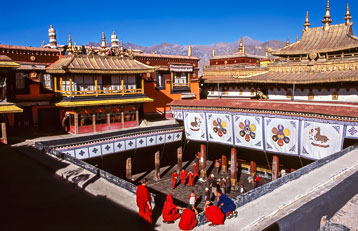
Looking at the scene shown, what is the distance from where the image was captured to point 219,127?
20.7 meters

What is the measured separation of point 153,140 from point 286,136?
10276 mm

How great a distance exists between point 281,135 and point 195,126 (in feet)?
24.3

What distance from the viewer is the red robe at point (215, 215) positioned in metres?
7.41

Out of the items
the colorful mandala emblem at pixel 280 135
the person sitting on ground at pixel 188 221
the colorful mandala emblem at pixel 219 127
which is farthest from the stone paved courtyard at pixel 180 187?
the person sitting on ground at pixel 188 221

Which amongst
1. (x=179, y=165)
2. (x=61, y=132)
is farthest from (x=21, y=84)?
(x=179, y=165)

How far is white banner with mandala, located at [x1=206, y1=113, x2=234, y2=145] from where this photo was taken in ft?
65.6

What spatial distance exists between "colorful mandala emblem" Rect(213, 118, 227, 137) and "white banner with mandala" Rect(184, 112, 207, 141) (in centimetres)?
111

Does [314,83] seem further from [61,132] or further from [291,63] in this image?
[61,132]

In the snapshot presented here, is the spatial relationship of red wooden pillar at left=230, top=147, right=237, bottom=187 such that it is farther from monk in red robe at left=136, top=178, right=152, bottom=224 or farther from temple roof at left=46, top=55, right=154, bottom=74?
monk in red robe at left=136, top=178, right=152, bottom=224

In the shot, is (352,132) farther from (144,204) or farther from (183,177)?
(183,177)

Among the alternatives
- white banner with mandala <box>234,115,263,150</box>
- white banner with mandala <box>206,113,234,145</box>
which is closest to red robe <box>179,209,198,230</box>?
white banner with mandala <box>234,115,263,150</box>

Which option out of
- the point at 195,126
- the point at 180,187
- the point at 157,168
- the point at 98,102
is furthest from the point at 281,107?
the point at 98,102

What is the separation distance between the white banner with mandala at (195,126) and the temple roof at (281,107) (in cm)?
61

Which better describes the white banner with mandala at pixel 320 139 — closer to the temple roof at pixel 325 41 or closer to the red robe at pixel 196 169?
the red robe at pixel 196 169
